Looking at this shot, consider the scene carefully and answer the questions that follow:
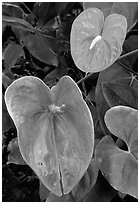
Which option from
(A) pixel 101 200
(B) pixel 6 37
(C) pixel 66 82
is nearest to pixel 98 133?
(A) pixel 101 200

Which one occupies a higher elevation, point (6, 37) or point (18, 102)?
point (18, 102)

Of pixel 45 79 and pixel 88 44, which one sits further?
pixel 45 79

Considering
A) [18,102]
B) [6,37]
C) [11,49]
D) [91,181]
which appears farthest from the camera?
[6,37]

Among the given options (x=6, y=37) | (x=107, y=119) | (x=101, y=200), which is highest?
(x=107, y=119)

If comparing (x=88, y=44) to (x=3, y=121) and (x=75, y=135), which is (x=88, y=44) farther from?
(x=3, y=121)

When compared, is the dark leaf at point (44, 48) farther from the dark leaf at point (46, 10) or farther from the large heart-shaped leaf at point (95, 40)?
the large heart-shaped leaf at point (95, 40)

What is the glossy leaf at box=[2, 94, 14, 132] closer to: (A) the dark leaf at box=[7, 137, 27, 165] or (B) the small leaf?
(A) the dark leaf at box=[7, 137, 27, 165]

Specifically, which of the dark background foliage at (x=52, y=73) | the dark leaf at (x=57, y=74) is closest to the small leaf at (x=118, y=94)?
the dark background foliage at (x=52, y=73)
